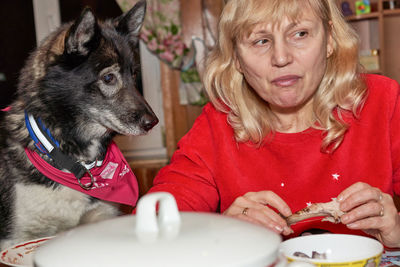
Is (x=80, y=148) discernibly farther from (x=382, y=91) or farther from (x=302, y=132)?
(x=382, y=91)

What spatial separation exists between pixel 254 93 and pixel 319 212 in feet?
2.06

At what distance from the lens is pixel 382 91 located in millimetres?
1150

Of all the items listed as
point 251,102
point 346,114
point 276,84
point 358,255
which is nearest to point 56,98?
point 251,102

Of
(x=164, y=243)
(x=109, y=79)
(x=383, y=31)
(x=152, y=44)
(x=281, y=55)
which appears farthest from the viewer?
(x=383, y=31)

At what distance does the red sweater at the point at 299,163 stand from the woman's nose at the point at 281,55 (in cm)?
23

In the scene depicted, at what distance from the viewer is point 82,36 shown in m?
1.51

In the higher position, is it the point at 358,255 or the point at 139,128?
the point at 358,255

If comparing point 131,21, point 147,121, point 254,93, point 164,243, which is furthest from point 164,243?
point 131,21

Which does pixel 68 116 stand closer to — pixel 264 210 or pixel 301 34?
pixel 301 34

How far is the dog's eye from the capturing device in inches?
63.6

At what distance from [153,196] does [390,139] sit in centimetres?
85

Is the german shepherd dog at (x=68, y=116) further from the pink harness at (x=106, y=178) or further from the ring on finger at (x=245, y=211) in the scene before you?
the ring on finger at (x=245, y=211)

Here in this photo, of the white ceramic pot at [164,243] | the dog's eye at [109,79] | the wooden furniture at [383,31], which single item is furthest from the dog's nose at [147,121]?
the wooden furniture at [383,31]

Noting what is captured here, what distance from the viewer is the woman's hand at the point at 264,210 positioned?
721 millimetres
